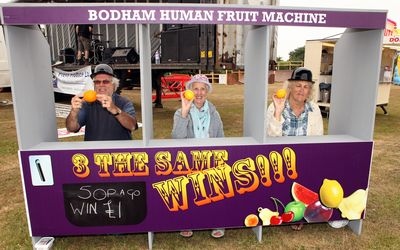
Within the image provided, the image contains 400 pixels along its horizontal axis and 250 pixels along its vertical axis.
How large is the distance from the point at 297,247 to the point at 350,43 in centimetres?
219

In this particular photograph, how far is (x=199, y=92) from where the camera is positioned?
3.34 m

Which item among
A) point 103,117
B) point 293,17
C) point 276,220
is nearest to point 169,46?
point 103,117

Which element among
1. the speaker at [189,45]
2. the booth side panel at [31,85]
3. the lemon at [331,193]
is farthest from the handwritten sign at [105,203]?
the speaker at [189,45]

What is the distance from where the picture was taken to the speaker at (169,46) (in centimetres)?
915

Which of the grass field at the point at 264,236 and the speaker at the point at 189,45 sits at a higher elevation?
the speaker at the point at 189,45

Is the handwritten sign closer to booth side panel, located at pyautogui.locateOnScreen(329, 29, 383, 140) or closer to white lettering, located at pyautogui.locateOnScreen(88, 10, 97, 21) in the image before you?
white lettering, located at pyautogui.locateOnScreen(88, 10, 97, 21)

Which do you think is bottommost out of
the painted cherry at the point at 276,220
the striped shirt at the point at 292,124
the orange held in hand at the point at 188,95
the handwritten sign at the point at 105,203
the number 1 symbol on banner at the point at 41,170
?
the painted cherry at the point at 276,220

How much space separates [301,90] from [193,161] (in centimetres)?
145

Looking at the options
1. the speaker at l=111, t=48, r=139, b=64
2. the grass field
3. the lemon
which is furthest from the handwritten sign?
the speaker at l=111, t=48, r=139, b=64

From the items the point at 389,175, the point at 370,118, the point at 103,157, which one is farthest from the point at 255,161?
the point at 389,175

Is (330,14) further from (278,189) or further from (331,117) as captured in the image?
(278,189)

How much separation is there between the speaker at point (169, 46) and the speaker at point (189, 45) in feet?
0.59

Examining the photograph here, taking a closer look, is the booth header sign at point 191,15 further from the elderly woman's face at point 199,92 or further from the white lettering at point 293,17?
the elderly woman's face at point 199,92

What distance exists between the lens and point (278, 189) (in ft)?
10.4
